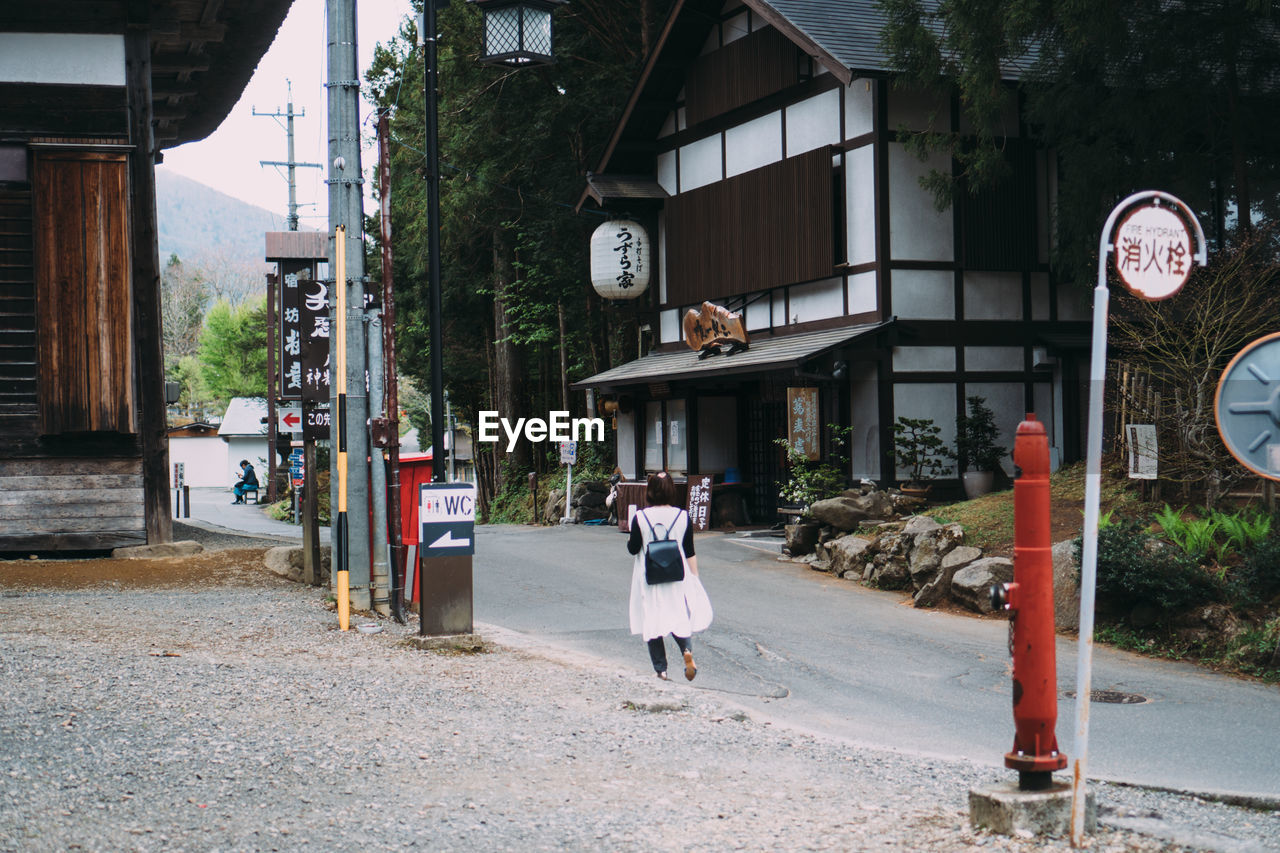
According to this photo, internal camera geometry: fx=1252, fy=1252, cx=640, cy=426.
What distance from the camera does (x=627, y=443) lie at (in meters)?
27.4

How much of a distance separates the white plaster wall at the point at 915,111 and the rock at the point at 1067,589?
29.2 ft

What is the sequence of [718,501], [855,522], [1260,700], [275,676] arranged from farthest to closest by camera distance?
[718,501] → [855,522] → [1260,700] → [275,676]

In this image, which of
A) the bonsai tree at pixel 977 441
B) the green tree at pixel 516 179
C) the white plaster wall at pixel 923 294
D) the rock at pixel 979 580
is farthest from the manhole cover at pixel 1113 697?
the green tree at pixel 516 179

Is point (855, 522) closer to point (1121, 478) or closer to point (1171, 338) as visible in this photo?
point (1121, 478)

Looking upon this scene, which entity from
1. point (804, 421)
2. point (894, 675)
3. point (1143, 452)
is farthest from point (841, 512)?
point (894, 675)

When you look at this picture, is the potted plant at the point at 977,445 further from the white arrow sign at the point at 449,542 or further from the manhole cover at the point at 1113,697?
the white arrow sign at the point at 449,542

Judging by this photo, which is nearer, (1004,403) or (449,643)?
(449,643)

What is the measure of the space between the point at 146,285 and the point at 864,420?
10.7m

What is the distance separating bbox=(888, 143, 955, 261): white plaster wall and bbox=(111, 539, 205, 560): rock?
11045 mm

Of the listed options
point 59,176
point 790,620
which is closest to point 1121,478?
point 790,620

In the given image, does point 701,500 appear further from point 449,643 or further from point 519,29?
point 449,643

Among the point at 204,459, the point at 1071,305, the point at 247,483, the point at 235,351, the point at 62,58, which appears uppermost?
the point at 62,58

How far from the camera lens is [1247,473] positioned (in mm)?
13492

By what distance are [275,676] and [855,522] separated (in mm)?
10568
